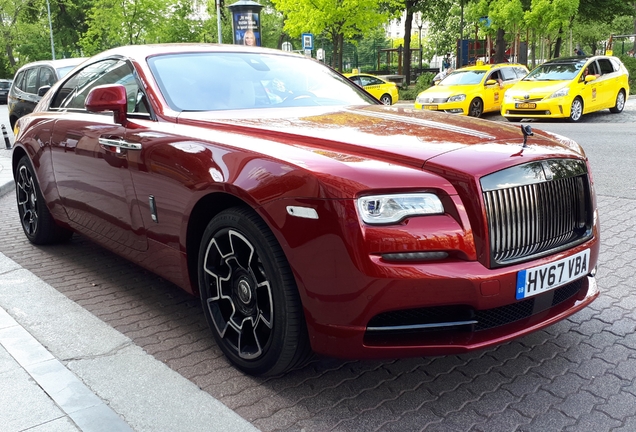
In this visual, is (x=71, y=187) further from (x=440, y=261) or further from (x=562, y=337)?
(x=562, y=337)

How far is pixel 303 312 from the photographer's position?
2.63m

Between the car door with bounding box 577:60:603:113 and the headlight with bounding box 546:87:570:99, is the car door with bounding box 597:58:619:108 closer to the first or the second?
the car door with bounding box 577:60:603:113

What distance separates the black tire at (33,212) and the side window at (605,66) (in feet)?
50.0

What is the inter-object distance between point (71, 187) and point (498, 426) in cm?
329

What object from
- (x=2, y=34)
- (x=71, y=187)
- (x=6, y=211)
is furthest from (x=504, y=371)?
(x=2, y=34)

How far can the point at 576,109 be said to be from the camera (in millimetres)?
15422

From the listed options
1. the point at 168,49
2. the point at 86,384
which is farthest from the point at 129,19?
the point at 86,384

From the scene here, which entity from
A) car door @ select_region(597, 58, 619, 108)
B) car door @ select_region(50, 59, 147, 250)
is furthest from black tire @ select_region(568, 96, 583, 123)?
car door @ select_region(50, 59, 147, 250)

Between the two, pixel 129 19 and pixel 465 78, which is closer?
pixel 465 78

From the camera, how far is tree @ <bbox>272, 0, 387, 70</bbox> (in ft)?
94.2

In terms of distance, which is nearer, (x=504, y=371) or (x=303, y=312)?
(x=303, y=312)

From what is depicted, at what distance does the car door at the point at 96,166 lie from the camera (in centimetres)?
370

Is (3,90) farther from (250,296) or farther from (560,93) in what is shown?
(250,296)

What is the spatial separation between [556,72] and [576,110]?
121cm
